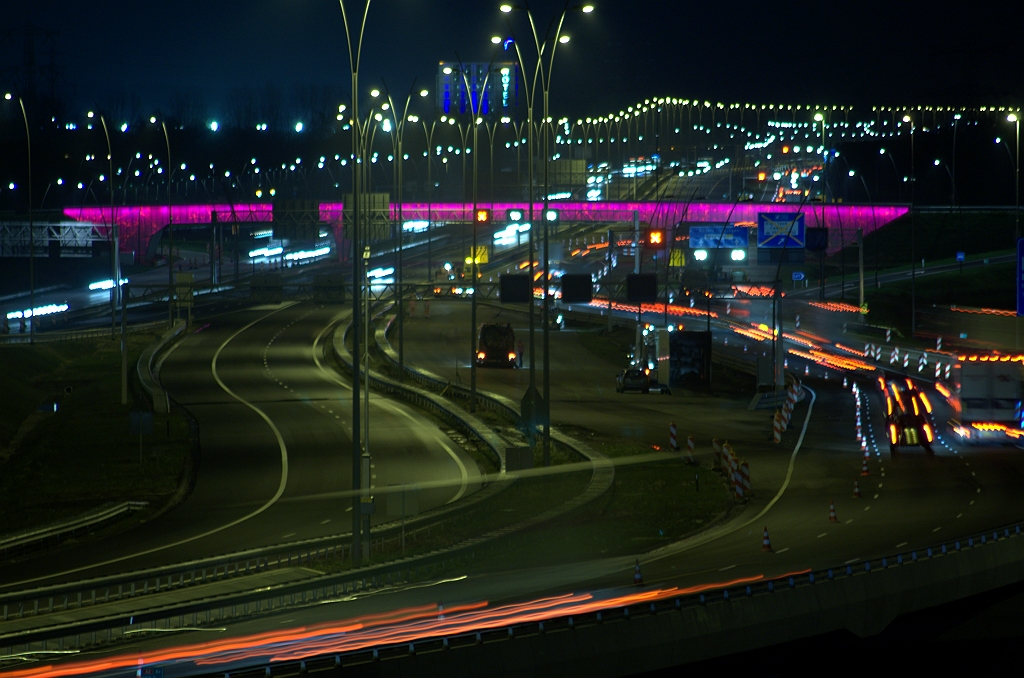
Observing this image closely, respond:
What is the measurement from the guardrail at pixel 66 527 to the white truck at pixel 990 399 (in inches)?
1112

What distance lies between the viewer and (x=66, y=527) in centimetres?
2919

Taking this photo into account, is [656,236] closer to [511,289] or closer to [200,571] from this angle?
[511,289]

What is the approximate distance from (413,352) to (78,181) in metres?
87.1

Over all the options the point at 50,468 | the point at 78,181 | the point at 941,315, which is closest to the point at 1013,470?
the point at 50,468

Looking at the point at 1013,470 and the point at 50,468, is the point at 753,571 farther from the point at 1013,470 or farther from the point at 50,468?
the point at 50,468

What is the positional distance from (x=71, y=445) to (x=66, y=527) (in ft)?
49.2

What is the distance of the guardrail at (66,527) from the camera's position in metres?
27.2

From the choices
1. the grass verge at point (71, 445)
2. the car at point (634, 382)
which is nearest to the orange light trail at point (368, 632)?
the grass verge at point (71, 445)

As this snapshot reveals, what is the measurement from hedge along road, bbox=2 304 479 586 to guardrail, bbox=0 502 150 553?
0.90m

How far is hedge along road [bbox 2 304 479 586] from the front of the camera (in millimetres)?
27391

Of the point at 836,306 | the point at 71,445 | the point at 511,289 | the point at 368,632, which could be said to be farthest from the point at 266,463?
the point at 836,306

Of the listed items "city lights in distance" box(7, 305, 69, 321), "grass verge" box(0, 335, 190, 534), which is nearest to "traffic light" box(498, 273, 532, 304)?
"grass verge" box(0, 335, 190, 534)

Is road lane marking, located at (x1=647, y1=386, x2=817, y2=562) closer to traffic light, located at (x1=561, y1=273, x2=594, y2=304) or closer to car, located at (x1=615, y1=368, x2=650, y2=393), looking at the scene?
traffic light, located at (x1=561, y1=273, x2=594, y2=304)

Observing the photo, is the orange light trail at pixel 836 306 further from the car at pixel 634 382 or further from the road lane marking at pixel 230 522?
the road lane marking at pixel 230 522
